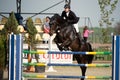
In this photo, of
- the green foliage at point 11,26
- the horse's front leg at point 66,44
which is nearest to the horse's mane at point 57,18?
the horse's front leg at point 66,44

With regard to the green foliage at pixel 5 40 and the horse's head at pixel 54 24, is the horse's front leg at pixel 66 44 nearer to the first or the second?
the horse's head at pixel 54 24

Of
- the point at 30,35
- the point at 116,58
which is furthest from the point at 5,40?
the point at 30,35

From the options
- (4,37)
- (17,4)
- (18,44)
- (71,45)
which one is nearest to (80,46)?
(71,45)

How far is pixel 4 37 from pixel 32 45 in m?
4.02

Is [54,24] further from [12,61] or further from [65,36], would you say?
[12,61]

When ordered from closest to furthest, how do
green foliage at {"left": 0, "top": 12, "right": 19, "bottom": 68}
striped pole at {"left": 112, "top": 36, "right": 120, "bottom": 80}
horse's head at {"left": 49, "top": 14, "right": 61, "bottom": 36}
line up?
striped pole at {"left": 112, "top": 36, "right": 120, "bottom": 80} < green foliage at {"left": 0, "top": 12, "right": 19, "bottom": 68} < horse's head at {"left": 49, "top": 14, "right": 61, "bottom": 36}

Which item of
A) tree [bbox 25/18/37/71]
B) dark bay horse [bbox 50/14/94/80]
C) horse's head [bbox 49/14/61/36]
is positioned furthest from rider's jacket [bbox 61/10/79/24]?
tree [bbox 25/18/37/71]

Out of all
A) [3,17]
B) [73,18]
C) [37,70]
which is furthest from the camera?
[3,17]

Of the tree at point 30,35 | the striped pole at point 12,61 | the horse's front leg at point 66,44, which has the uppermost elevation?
the tree at point 30,35

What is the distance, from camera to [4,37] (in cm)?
1054

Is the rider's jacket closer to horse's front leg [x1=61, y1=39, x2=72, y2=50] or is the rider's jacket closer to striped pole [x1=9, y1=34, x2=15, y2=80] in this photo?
horse's front leg [x1=61, y1=39, x2=72, y2=50]

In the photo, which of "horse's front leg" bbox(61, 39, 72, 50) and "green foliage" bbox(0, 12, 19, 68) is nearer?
"green foliage" bbox(0, 12, 19, 68)

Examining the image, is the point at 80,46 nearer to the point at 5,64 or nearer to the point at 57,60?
the point at 5,64

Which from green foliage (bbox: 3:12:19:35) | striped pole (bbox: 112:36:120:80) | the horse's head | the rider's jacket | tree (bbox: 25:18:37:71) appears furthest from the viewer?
tree (bbox: 25:18:37:71)
